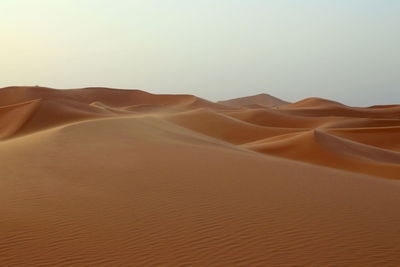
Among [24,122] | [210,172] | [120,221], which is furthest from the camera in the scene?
[24,122]

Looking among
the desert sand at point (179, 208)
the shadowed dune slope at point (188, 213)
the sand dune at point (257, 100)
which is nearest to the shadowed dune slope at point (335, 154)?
the desert sand at point (179, 208)

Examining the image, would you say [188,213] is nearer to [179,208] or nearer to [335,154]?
[179,208]

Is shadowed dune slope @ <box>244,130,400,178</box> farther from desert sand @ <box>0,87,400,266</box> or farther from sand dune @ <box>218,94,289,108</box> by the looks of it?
sand dune @ <box>218,94,289,108</box>

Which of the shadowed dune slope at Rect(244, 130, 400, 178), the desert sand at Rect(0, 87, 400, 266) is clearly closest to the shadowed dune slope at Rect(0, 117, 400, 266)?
the desert sand at Rect(0, 87, 400, 266)

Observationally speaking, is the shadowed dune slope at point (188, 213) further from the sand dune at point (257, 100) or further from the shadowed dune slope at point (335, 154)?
the sand dune at point (257, 100)

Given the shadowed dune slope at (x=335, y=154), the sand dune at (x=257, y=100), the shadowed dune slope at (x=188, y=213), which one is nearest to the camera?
the shadowed dune slope at (x=188, y=213)

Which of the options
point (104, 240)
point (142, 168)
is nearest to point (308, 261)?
point (104, 240)

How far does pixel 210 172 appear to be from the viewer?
877cm

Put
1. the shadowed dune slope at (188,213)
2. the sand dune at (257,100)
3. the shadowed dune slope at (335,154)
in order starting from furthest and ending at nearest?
the sand dune at (257,100) < the shadowed dune slope at (335,154) < the shadowed dune slope at (188,213)

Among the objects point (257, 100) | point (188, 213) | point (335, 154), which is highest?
point (257, 100)

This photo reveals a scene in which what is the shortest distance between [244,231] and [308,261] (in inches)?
38.6

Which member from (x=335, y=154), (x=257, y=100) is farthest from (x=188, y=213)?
(x=257, y=100)

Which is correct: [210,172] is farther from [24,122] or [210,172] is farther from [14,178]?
[24,122]

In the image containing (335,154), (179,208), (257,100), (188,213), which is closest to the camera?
(188,213)
